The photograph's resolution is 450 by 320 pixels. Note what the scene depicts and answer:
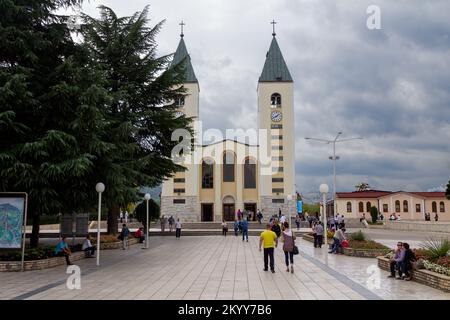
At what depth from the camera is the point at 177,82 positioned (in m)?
28.0

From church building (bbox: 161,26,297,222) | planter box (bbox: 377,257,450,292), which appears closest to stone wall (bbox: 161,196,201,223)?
church building (bbox: 161,26,297,222)

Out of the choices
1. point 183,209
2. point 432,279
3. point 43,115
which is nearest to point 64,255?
point 43,115

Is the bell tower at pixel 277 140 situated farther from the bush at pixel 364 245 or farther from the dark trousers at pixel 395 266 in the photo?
the dark trousers at pixel 395 266

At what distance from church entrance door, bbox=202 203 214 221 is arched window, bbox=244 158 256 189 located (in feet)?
18.9

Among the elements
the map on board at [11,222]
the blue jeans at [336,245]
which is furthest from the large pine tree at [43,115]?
the blue jeans at [336,245]

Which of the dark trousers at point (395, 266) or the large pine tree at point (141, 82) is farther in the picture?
the large pine tree at point (141, 82)

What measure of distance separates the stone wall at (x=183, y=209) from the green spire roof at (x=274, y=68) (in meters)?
19.9

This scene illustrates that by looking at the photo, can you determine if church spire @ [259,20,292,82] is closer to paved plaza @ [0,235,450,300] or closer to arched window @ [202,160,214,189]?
arched window @ [202,160,214,189]

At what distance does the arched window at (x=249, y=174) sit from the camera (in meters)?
59.1

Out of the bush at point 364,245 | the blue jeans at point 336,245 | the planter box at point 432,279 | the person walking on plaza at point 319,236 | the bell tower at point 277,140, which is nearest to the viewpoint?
the planter box at point 432,279
